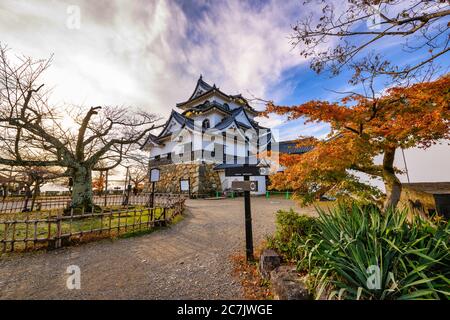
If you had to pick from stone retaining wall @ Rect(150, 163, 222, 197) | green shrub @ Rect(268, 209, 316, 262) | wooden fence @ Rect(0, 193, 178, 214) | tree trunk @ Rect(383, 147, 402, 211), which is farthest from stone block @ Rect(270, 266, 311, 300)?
stone retaining wall @ Rect(150, 163, 222, 197)

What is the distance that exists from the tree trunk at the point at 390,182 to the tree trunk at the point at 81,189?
1219 centimetres

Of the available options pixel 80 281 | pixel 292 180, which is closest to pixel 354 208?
pixel 292 180

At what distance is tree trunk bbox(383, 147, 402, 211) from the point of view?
4824 millimetres

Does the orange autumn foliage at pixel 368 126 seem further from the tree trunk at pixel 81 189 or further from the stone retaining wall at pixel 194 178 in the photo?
the stone retaining wall at pixel 194 178

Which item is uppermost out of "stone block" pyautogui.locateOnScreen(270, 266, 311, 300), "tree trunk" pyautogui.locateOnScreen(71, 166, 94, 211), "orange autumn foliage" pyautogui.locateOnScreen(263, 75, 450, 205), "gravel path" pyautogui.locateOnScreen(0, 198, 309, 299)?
"orange autumn foliage" pyautogui.locateOnScreen(263, 75, 450, 205)

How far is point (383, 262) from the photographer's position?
2.39m

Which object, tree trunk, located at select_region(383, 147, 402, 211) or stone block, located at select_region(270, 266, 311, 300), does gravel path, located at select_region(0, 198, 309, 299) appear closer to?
stone block, located at select_region(270, 266, 311, 300)

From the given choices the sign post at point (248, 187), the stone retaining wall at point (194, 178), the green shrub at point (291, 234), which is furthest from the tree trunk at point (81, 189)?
the stone retaining wall at point (194, 178)

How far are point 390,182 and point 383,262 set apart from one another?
141 inches

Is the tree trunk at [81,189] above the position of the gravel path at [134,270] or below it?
above

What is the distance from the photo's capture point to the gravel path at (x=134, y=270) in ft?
10.4

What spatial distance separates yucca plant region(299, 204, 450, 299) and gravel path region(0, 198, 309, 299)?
1579 mm

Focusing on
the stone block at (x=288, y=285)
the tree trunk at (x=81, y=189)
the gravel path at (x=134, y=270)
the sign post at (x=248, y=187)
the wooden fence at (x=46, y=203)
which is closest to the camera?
the stone block at (x=288, y=285)

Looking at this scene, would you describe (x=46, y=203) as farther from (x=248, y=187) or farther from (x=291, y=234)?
(x=291, y=234)
